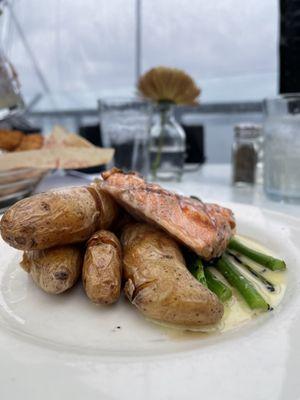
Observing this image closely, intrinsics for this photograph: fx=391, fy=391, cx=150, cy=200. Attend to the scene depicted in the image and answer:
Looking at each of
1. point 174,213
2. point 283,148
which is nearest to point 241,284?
point 174,213

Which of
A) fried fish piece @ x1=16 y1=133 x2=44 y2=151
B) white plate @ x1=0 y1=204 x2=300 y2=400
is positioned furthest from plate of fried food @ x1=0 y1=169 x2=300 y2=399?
fried fish piece @ x1=16 y1=133 x2=44 y2=151

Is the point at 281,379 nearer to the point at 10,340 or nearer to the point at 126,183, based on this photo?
the point at 10,340

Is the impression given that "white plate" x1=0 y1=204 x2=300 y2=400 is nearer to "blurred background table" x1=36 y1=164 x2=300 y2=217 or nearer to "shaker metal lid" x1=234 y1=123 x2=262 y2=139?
"blurred background table" x1=36 y1=164 x2=300 y2=217

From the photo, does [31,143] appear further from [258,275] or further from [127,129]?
[258,275]

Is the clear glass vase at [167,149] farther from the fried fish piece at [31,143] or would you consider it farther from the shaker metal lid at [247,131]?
the fried fish piece at [31,143]

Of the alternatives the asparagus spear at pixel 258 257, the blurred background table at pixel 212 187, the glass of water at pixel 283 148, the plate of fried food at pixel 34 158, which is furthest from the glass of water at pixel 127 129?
the asparagus spear at pixel 258 257
